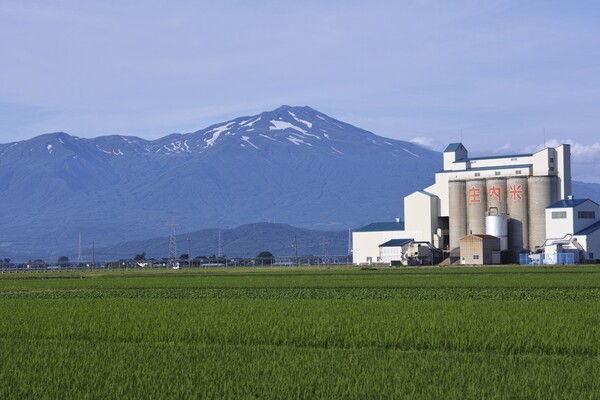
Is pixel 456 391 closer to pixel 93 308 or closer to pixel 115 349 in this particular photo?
pixel 115 349

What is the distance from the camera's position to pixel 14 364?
17922mm

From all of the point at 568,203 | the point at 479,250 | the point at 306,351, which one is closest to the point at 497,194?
the point at 479,250

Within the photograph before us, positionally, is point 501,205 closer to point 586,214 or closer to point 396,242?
point 586,214

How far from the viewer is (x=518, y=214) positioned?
105m

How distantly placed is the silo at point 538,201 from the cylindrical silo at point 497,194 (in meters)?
3.30

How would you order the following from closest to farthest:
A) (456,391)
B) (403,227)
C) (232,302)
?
(456,391) < (232,302) < (403,227)

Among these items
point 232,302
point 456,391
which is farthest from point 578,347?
point 232,302

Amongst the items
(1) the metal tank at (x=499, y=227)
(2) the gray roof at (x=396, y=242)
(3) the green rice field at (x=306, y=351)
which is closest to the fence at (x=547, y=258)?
(1) the metal tank at (x=499, y=227)

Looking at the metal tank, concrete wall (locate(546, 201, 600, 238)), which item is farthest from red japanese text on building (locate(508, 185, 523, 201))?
concrete wall (locate(546, 201, 600, 238))

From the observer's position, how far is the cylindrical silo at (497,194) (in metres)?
107

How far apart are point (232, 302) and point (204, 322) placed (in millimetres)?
9246

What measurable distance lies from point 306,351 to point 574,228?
84.7m

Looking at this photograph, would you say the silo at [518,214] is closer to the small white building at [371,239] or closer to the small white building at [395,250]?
the small white building at [395,250]

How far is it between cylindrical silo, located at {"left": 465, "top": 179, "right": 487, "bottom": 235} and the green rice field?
75.9 m
